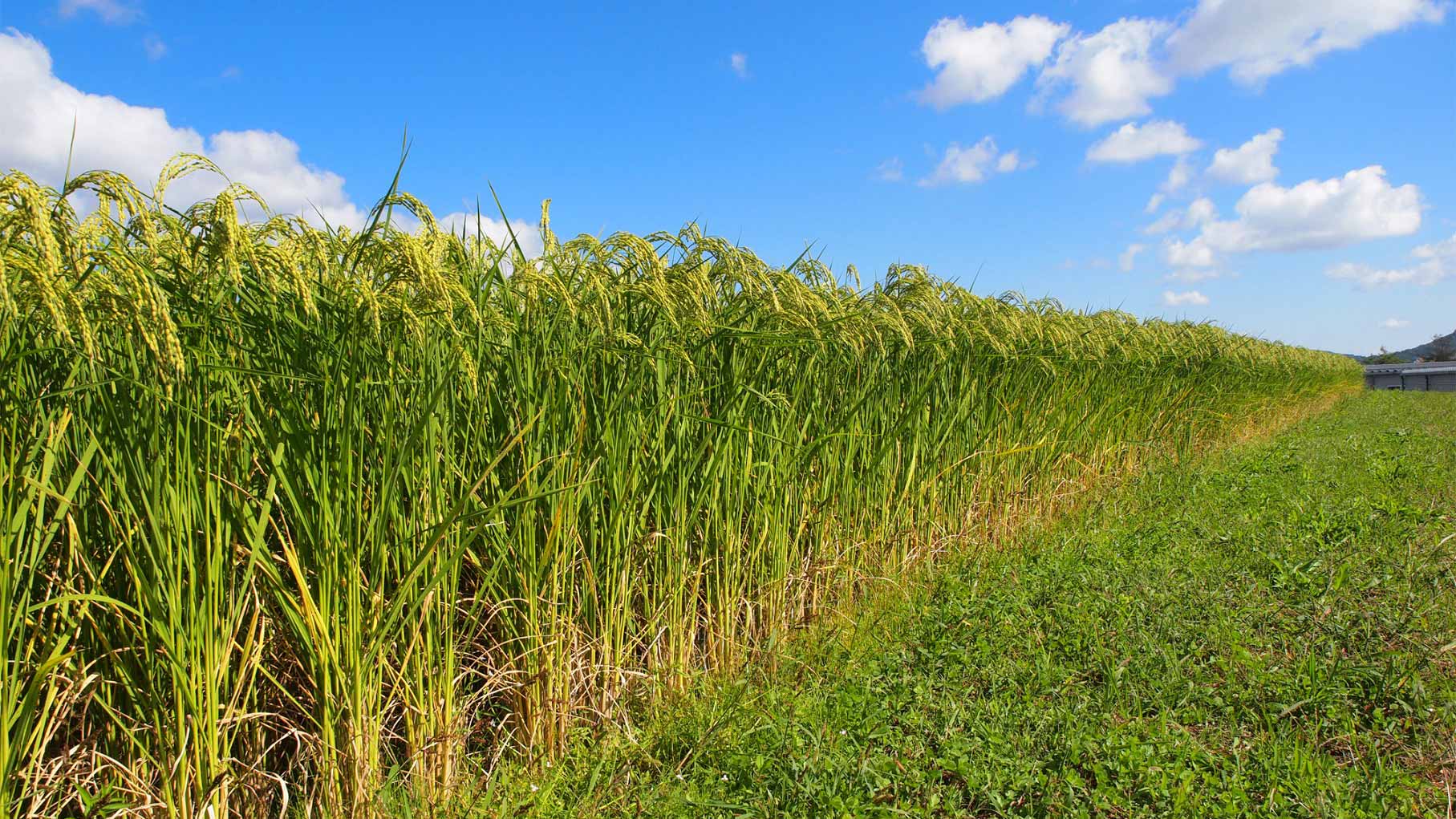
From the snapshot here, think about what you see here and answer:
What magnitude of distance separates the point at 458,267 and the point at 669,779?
5.27 ft

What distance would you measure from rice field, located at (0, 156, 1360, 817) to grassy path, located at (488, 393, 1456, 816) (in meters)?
0.30

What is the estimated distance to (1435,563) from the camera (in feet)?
14.8

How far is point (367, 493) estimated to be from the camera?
2154 millimetres

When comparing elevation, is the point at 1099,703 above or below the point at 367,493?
below

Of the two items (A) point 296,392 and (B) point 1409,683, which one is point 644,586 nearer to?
(A) point 296,392

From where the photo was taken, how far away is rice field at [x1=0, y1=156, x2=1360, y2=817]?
166 centimetres

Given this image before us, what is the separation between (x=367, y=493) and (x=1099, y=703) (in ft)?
8.42

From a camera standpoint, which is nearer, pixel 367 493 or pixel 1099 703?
pixel 367 493

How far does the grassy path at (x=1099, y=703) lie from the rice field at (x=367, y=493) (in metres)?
0.30

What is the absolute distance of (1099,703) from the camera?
3.08 meters

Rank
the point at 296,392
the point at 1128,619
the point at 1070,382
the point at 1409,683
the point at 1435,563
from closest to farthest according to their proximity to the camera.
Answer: the point at 296,392
the point at 1409,683
the point at 1128,619
the point at 1435,563
the point at 1070,382

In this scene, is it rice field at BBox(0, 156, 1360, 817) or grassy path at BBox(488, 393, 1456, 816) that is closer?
rice field at BBox(0, 156, 1360, 817)

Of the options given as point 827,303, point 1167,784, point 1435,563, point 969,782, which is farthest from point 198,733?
point 1435,563

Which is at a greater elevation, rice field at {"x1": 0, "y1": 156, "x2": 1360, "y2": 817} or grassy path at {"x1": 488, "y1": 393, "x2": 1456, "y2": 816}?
rice field at {"x1": 0, "y1": 156, "x2": 1360, "y2": 817}
